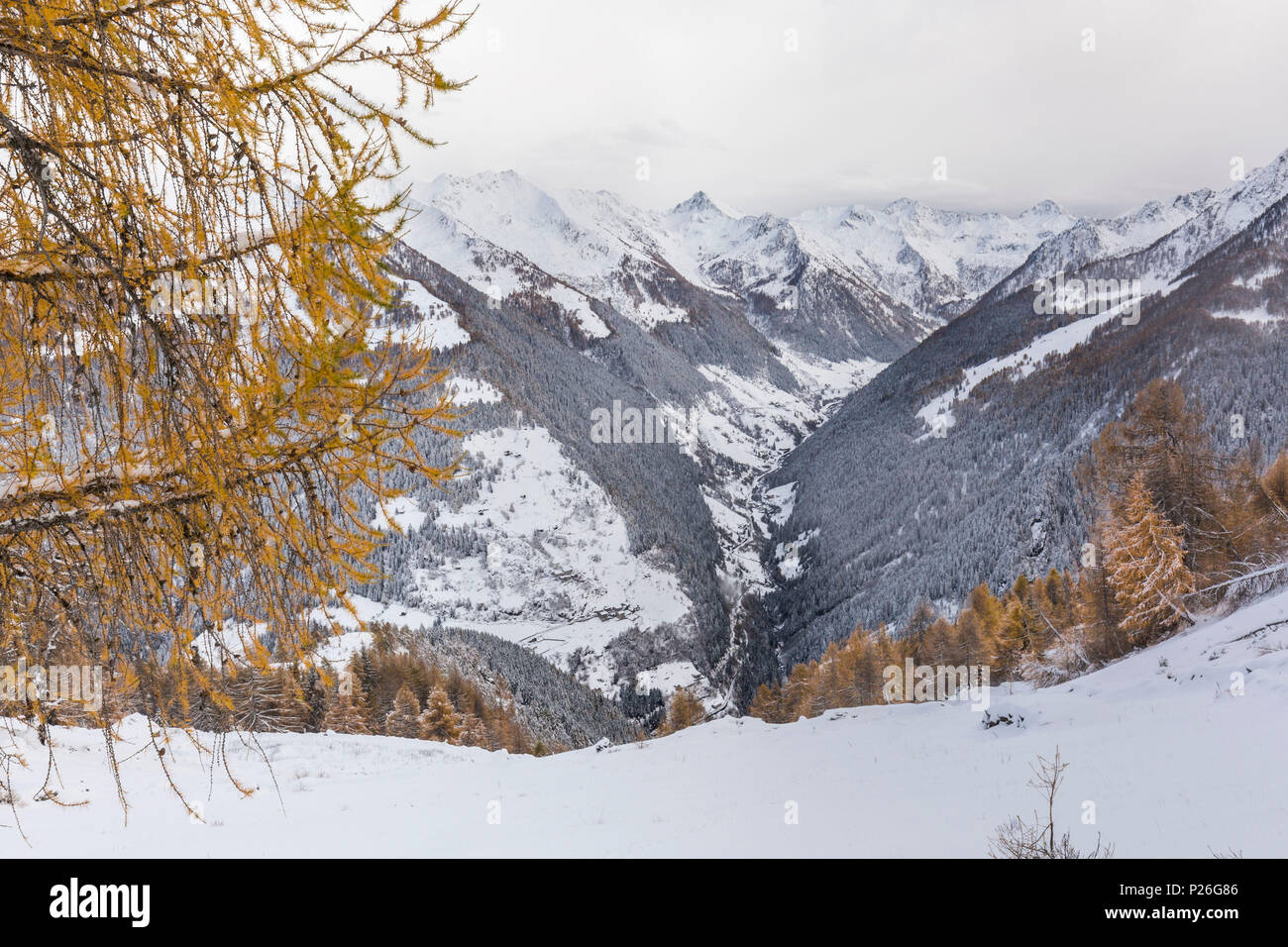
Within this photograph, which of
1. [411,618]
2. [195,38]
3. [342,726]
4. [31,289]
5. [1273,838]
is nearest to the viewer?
[195,38]

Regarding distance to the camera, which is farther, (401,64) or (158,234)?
(401,64)

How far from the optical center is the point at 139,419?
7.99 ft

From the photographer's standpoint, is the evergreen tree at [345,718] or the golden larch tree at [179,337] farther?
the evergreen tree at [345,718]

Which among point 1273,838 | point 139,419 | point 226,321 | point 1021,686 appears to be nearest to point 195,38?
point 226,321

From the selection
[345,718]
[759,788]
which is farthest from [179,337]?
[345,718]

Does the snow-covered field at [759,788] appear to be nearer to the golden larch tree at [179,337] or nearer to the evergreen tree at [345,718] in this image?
the golden larch tree at [179,337]

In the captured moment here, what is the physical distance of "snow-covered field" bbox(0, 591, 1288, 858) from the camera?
655 cm

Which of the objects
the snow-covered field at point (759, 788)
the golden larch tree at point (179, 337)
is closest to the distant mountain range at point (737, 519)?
the snow-covered field at point (759, 788)

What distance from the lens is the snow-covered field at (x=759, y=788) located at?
6547mm

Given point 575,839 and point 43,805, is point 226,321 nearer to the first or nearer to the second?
point 575,839

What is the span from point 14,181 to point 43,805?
8907 millimetres

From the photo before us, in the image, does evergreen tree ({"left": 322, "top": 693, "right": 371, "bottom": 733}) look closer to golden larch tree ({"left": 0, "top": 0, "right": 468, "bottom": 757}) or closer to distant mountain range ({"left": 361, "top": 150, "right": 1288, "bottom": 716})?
golden larch tree ({"left": 0, "top": 0, "right": 468, "bottom": 757})

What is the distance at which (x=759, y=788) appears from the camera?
9570mm

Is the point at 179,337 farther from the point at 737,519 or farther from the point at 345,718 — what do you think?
the point at 737,519
